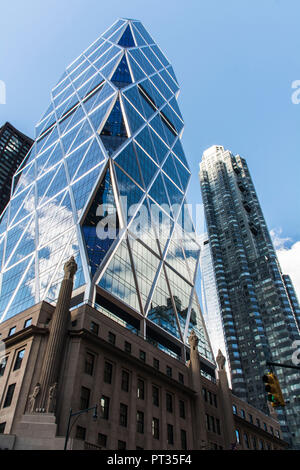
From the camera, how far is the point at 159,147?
103312 mm

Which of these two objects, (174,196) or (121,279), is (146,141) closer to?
(174,196)

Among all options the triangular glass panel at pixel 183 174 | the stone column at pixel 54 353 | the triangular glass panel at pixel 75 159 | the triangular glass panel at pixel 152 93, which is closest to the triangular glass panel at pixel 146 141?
the triangular glass panel at pixel 75 159

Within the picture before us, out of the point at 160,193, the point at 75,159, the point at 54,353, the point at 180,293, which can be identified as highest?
the point at 75,159

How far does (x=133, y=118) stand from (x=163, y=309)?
170ft

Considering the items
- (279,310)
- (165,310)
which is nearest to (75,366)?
(165,310)

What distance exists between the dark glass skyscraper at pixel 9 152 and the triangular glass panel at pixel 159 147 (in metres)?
82.3

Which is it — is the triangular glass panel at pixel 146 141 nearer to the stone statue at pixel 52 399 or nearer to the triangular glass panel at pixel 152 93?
the triangular glass panel at pixel 152 93

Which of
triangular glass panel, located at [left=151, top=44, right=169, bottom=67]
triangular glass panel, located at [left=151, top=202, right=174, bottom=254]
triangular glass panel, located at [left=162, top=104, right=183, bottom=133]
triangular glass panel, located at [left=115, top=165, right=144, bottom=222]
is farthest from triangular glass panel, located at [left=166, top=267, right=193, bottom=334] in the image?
triangular glass panel, located at [left=151, top=44, right=169, bottom=67]

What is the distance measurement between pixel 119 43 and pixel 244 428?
122549 mm

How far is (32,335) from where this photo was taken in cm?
4381

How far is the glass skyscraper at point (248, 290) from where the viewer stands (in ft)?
350

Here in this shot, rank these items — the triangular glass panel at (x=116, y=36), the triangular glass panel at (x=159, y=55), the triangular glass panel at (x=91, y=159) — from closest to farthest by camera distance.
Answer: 1. the triangular glass panel at (x=91, y=159)
2. the triangular glass panel at (x=116, y=36)
3. the triangular glass panel at (x=159, y=55)

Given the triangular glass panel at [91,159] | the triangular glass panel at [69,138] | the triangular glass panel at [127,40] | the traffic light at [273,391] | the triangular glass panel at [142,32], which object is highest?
the triangular glass panel at [142,32]

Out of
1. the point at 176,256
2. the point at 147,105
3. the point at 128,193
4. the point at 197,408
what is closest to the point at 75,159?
the point at 128,193
